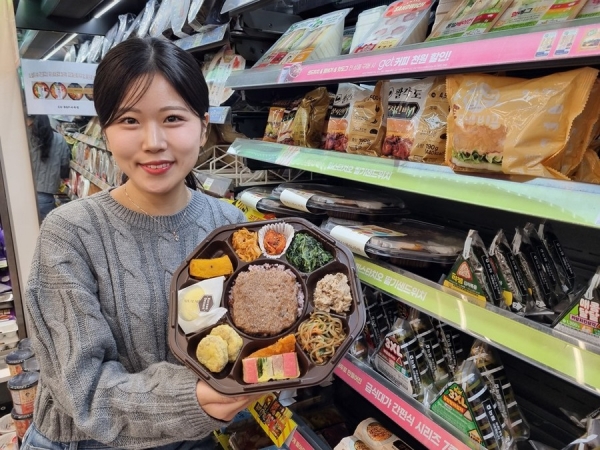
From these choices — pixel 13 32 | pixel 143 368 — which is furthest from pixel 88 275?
pixel 13 32

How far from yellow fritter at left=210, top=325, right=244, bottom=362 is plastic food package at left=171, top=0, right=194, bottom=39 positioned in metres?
1.69

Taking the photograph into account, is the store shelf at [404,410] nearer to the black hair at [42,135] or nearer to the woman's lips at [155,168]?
the woman's lips at [155,168]

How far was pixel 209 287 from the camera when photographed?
0.98 meters

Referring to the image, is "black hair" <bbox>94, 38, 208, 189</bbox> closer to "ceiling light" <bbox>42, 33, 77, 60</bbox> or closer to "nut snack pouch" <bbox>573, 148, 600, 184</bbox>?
"nut snack pouch" <bbox>573, 148, 600, 184</bbox>

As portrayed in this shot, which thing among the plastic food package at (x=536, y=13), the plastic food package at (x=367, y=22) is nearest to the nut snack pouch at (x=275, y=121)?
the plastic food package at (x=367, y=22)

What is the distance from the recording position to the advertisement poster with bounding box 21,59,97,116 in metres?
2.55

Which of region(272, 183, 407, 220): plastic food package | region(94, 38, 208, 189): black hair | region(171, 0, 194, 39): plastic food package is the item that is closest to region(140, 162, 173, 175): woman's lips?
region(94, 38, 208, 189): black hair

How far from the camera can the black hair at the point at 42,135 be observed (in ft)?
8.83

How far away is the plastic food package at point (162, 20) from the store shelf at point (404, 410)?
211cm

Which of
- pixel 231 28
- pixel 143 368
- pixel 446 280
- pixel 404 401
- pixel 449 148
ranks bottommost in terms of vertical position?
pixel 404 401

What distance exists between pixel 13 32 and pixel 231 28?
123cm

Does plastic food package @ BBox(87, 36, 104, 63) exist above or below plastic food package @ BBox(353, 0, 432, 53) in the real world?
above

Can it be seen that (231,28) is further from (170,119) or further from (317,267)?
(317,267)

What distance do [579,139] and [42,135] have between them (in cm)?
298
